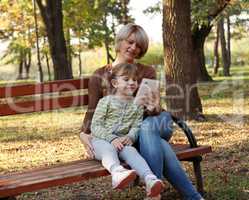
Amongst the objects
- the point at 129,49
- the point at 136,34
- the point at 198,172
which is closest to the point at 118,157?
the point at 198,172

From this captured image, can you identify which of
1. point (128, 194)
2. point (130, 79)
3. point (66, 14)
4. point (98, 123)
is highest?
point (66, 14)

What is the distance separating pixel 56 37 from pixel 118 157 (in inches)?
648

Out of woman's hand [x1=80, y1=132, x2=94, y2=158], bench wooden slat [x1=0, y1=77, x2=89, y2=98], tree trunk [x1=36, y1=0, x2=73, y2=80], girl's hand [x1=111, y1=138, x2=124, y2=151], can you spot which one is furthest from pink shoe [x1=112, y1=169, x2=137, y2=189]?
tree trunk [x1=36, y1=0, x2=73, y2=80]

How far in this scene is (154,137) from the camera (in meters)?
4.19

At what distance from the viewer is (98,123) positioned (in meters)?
4.37

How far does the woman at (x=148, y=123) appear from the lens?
4137 millimetres

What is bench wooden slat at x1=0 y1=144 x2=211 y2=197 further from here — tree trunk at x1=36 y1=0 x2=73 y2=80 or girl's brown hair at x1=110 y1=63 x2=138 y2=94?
tree trunk at x1=36 y1=0 x2=73 y2=80

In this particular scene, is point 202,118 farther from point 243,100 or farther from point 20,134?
point 243,100

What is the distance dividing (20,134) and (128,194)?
5.21 metres

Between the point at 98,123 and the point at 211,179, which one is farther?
the point at 211,179

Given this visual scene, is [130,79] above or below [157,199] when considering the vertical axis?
above

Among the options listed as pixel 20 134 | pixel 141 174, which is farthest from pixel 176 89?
pixel 141 174

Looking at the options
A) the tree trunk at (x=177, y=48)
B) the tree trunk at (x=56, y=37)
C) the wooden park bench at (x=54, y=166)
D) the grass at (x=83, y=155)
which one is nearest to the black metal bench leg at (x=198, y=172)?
the wooden park bench at (x=54, y=166)

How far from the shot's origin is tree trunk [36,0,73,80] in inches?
770
